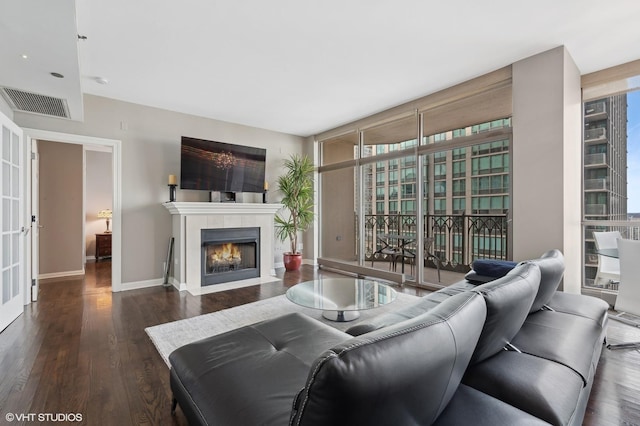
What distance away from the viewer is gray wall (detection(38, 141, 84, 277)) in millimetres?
5035

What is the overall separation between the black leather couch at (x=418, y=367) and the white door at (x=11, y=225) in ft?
9.14

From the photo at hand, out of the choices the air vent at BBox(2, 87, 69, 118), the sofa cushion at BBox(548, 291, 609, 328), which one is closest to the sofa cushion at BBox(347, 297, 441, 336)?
the sofa cushion at BBox(548, 291, 609, 328)

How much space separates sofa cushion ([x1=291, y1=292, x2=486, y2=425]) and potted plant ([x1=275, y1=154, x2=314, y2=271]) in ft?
16.2

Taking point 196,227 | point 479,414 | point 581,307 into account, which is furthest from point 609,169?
point 196,227

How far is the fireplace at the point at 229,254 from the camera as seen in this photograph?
4.66 m

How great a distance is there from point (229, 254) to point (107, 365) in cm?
283

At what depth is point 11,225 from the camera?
10.5 ft

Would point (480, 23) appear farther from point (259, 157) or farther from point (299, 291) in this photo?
point (259, 157)

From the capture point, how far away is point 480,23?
2693 millimetres

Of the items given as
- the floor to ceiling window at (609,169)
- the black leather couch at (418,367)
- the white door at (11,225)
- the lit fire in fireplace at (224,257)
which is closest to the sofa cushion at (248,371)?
the black leather couch at (418,367)

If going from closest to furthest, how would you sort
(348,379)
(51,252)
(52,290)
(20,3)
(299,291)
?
1. (348,379)
2. (20,3)
3. (299,291)
4. (52,290)
5. (51,252)

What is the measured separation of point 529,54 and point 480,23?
3.21 ft

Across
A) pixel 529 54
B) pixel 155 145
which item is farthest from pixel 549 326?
pixel 155 145

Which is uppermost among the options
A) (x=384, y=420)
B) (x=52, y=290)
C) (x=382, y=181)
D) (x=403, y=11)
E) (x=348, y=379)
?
(x=403, y=11)
